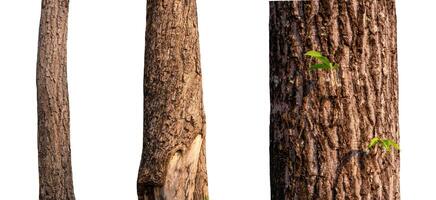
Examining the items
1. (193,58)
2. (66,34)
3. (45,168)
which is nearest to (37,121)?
(45,168)

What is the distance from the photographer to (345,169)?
12.9 feet

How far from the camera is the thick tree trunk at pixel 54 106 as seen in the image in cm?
1016

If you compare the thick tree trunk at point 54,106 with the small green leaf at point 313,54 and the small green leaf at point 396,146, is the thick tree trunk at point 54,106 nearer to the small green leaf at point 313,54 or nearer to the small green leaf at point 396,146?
the small green leaf at point 313,54

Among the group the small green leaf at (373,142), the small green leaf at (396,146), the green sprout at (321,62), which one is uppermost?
the green sprout at (321,62)

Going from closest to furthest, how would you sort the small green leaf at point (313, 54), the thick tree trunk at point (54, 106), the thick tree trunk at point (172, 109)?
1. the small green leaf at point (313, 54)
2. the thick tree trunk at point (172, 109)
3. the thick tree trunk at point (54, 106)

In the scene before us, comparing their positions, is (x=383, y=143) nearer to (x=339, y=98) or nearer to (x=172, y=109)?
(x=339, y=98)

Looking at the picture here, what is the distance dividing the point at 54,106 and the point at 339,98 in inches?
278

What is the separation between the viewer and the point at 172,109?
736cm

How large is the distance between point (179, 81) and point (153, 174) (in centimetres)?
112

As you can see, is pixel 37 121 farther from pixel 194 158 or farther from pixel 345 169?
pixel 345 169

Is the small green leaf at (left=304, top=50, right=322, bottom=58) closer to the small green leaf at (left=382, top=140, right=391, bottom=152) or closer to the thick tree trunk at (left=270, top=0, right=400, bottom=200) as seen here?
the thick tree trunk at (left=270, top=0, right=400, bottom=200)

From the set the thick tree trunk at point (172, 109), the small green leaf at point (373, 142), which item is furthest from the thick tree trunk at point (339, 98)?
the thick tree trunk at point (172, 109)

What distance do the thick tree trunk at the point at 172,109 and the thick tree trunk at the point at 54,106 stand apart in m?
3.07

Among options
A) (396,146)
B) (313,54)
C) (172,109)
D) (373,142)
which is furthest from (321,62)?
(172,109)
